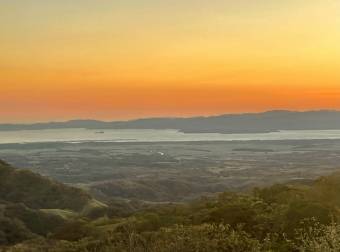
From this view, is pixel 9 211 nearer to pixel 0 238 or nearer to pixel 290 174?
pixel 0 238

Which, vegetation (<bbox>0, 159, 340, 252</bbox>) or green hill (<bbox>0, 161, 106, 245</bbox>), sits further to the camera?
green hill (<bbox>0, 161, 106, 245</bbox>)

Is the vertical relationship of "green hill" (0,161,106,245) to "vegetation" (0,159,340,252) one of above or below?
below

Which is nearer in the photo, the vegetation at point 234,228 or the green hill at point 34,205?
the vegetation at point 234,228

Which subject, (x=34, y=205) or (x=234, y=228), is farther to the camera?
(x=34, y=205)

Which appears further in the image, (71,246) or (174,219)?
(174,219)

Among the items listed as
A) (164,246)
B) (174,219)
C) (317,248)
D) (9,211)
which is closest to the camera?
(317,248)

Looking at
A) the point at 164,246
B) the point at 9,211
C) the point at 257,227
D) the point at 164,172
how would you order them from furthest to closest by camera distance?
the point at 164,172, the point at 9,211, the point at 257,227, the point at 164,246

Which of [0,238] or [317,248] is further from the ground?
[317,248]

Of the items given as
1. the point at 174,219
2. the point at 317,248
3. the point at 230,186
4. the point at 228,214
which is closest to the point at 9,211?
the point at 174,219

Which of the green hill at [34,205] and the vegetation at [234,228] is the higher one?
the vegetation at [234,228]

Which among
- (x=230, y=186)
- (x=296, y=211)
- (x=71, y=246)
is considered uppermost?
(x=296, y=211)

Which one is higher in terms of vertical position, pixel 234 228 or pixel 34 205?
pixel 234 228
